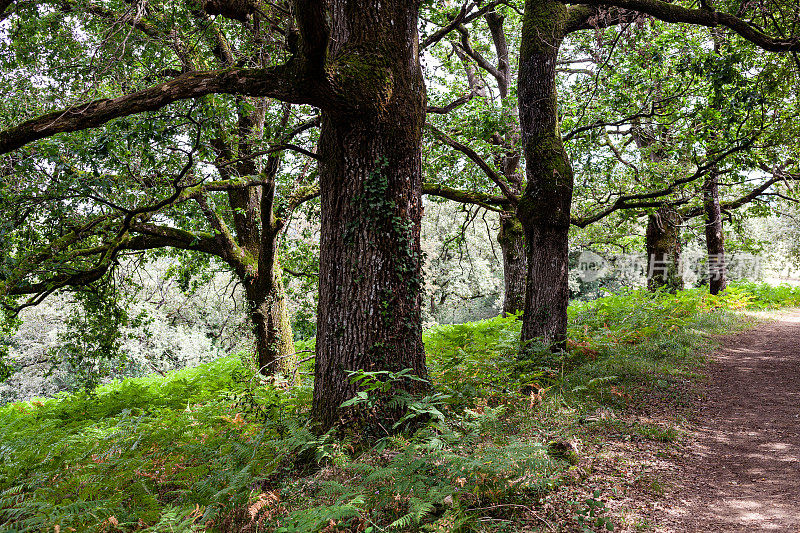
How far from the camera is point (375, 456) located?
4.25 m

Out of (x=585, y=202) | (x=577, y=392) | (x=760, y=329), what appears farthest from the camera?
(x=585, y=202)

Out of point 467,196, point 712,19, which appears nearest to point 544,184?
point 712,19

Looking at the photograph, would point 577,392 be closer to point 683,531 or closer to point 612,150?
point 683,531

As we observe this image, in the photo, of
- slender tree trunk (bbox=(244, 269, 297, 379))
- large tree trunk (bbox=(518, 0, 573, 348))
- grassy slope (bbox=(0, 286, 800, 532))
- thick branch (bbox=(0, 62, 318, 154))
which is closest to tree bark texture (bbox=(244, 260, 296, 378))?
slender tree trunk (bbox=(244, 269, 297, 379))

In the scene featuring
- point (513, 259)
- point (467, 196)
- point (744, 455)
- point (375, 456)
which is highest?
point (467, 196)

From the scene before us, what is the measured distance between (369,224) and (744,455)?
182 inches

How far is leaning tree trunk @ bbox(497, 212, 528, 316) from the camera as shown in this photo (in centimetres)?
1373

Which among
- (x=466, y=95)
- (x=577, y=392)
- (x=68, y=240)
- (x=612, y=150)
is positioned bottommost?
(x=577, y=392)

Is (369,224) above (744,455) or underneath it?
above

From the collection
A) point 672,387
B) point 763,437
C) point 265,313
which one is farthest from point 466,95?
point 763,437

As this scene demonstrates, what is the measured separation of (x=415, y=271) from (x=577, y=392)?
3028 mm

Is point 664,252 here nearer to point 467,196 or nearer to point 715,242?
point 715,242

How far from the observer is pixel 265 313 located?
10.2 meters

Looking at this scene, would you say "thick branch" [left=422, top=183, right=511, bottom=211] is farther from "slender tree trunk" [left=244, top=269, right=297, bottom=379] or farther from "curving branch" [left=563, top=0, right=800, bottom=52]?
"curving branch" [left=563, top=0, right=800, bottom=52]
